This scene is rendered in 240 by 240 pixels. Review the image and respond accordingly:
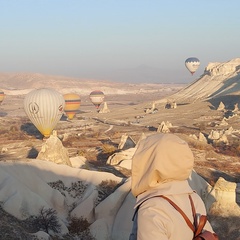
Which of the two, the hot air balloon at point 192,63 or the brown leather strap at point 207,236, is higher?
the hot air balloon at point 192,63

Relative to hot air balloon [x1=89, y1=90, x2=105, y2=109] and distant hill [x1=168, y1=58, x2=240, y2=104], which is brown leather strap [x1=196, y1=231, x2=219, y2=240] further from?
distant hill [x1=168, y1=58, x2=240, y2=104]

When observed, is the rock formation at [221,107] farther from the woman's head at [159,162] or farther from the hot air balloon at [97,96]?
the woman's head at [159,162]

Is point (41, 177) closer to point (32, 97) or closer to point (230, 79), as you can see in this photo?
point (32, 97)

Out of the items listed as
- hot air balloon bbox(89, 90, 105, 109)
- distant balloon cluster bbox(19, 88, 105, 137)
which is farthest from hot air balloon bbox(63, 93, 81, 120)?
distant balloon cluster bbox(19, 88, 105, 137)

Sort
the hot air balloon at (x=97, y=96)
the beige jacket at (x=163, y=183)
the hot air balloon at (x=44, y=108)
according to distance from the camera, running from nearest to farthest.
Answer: the beige jacket at (x=163, y=183), the hot air balloon at (x=44, y=108), the hot air balloon at (x=97, y=96)

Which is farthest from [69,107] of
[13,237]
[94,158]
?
[13,237]

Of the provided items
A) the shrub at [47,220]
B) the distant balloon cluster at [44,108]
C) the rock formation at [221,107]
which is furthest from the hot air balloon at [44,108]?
the rock formation at [221,107]
